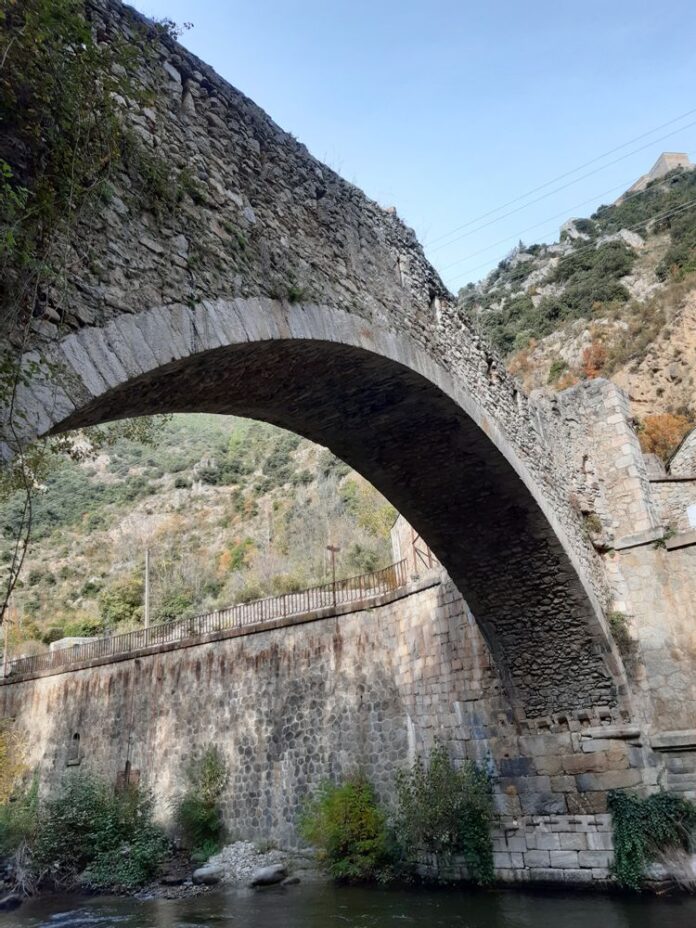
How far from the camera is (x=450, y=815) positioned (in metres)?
9.34

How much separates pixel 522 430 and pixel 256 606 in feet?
29.0

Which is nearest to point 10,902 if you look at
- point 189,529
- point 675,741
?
point 675,741

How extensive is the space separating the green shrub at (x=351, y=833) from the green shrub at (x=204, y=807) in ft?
8.64

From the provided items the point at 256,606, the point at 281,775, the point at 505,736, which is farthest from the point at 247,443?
the point at 505,736

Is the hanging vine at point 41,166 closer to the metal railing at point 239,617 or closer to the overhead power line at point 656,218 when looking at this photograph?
the metal railing at point 239,617

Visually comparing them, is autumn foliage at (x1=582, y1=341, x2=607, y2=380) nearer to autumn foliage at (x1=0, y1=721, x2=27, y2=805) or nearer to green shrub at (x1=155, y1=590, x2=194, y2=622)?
green shrub at (x1=155, y1=590, x2=194, y2=622)

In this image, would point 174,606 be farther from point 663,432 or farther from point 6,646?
point 663,432

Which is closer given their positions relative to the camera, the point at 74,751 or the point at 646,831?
the point at 646,831

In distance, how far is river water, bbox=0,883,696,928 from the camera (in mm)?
7438

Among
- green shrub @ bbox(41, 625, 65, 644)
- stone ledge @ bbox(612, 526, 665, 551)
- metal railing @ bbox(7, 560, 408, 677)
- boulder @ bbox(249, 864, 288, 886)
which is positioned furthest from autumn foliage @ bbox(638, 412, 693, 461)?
green shrub @ bbox(41, 625, 65, 644)

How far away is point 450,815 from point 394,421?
558 centimetres

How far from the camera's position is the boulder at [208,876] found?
38.4ft

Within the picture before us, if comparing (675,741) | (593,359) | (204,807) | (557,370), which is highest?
(557,370)

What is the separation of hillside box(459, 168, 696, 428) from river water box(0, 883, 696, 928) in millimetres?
13856
